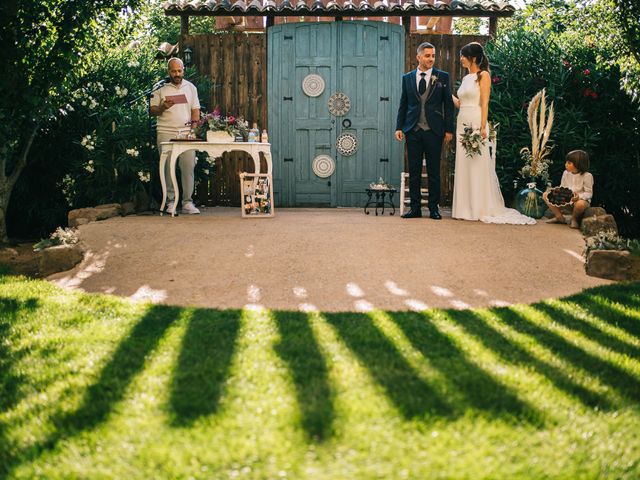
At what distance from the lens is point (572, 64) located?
8.94 m

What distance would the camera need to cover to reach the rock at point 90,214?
7.03 m

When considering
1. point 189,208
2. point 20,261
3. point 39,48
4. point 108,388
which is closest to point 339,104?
point 189,208

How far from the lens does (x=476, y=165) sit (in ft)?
25.5

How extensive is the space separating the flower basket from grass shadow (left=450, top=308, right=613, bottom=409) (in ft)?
14.6

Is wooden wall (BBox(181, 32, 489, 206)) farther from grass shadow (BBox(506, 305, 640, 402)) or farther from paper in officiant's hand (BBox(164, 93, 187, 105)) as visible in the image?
grass shadow (BBox(506, 305, 640, 402))

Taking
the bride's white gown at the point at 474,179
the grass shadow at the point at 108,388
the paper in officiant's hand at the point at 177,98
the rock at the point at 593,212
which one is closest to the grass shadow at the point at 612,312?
→ the grass shadow at the point at 108,388

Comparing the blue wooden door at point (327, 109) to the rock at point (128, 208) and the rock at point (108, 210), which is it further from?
the rock at point (108, 210)

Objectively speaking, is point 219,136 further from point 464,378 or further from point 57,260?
point 464,378

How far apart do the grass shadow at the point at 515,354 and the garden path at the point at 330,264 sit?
394 millimetres

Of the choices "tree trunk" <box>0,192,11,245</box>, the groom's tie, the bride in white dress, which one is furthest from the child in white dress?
"tree trunk" <box>0,192,11,245</box>

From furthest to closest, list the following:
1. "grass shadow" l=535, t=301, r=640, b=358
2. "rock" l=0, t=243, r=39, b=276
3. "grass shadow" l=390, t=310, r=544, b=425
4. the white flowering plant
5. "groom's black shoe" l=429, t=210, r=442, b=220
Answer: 1. "groom's black shoe" l=429, t=210, r=442, b=220
2. the white flowering plant
3. "rock" l=0, t=243, r=39, b=276
4. "grass shadow" l=535, t=301, r=640, b=358
5. "grass shadow" l=390, t=310, r=544, b=425

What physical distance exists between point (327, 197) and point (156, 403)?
24.3 ft

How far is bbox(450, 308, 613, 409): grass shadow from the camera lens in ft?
8.89

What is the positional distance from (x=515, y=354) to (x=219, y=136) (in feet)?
17.3
